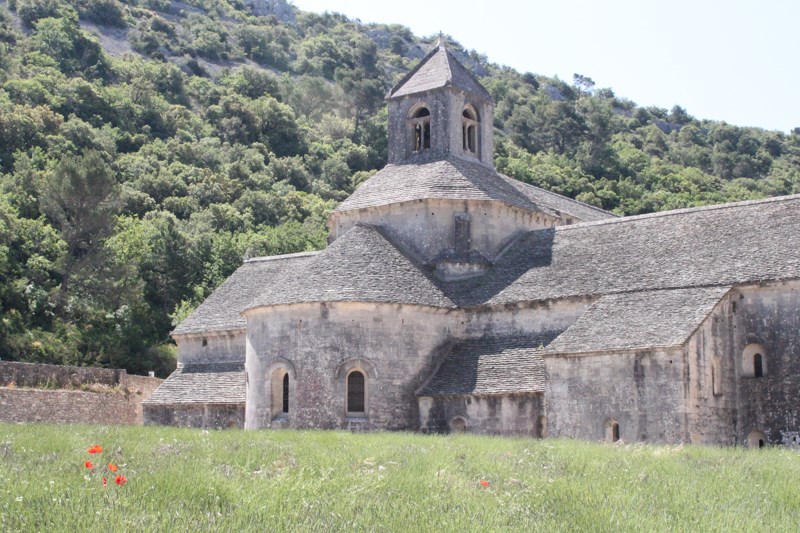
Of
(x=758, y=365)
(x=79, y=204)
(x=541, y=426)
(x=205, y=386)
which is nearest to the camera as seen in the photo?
(x=758, y=365)

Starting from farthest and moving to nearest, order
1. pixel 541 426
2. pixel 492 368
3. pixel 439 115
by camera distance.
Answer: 1. pixel 439 115
2. pixel 492 368
3. pixel 541 426

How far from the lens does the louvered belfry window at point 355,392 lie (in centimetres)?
3288

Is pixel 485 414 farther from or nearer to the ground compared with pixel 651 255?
nearer to the ground

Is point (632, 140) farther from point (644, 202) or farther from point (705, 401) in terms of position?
point (705, 401)

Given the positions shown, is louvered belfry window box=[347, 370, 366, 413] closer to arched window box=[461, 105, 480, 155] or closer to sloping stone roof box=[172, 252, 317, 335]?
sloping stone roof box=[172, 252, 317, 335]

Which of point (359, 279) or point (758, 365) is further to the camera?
point (359, 279)

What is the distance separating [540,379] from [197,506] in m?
19.5

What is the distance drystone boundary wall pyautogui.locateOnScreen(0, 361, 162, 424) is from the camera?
37781 millimetres

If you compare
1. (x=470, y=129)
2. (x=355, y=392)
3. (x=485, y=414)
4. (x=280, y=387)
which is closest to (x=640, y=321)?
(x=485, y=414)

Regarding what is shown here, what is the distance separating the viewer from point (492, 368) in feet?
107

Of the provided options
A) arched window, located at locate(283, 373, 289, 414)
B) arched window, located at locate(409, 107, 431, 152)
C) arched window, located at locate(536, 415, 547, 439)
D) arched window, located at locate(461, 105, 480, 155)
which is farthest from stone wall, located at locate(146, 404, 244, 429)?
arched window, located at locate(461, 105, 480, 155)

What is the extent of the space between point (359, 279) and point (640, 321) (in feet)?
28.6

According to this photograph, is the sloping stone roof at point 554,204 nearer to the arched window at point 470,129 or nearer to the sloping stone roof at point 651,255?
the arched window at point 470,129

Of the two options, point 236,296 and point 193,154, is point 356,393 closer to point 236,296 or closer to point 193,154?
point 236,296
